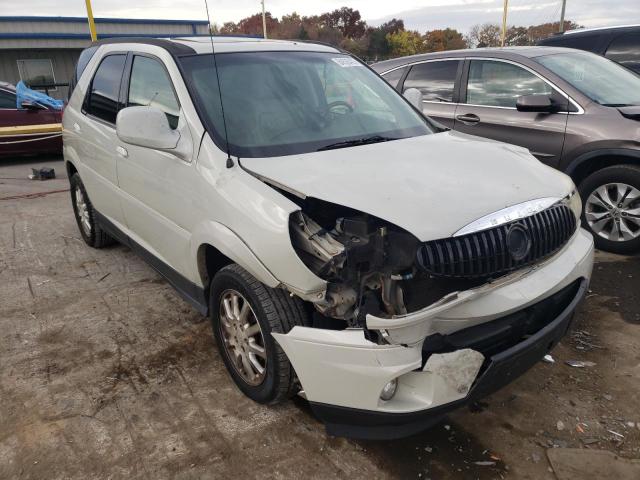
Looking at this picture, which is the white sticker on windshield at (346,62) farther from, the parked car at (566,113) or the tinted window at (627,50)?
the tinted window at (627,50)

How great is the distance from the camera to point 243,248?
2445 mm

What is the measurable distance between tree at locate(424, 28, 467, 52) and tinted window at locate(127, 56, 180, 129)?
5909 centimetres

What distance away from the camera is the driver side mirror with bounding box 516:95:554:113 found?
4.71 meters

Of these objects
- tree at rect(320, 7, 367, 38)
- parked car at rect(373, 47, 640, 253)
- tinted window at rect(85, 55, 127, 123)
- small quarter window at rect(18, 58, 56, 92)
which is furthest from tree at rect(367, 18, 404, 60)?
tinted window at rect(85, 55, 127, 123)

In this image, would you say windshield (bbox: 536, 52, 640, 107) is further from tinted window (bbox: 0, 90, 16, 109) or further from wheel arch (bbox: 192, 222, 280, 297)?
tinted window (bbox: 0, 90, 16, 109)

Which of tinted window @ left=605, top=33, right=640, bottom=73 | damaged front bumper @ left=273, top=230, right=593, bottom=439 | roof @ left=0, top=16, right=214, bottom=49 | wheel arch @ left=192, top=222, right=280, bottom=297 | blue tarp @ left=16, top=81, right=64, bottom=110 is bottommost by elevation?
damaged front bumper @ left=273, top=230, right=593, bottom=439

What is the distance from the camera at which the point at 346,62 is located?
3818 mm

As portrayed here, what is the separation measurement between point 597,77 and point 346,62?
2.81 meters

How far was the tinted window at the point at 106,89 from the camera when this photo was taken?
152 inches

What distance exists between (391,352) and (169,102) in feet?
6.78

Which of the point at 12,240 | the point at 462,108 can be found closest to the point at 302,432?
the point at 462,108

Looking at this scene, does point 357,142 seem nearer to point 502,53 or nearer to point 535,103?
point 535,103

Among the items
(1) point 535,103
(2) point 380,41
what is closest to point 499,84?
(1) point 535,103

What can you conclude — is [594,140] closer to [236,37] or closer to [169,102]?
[236,37]
